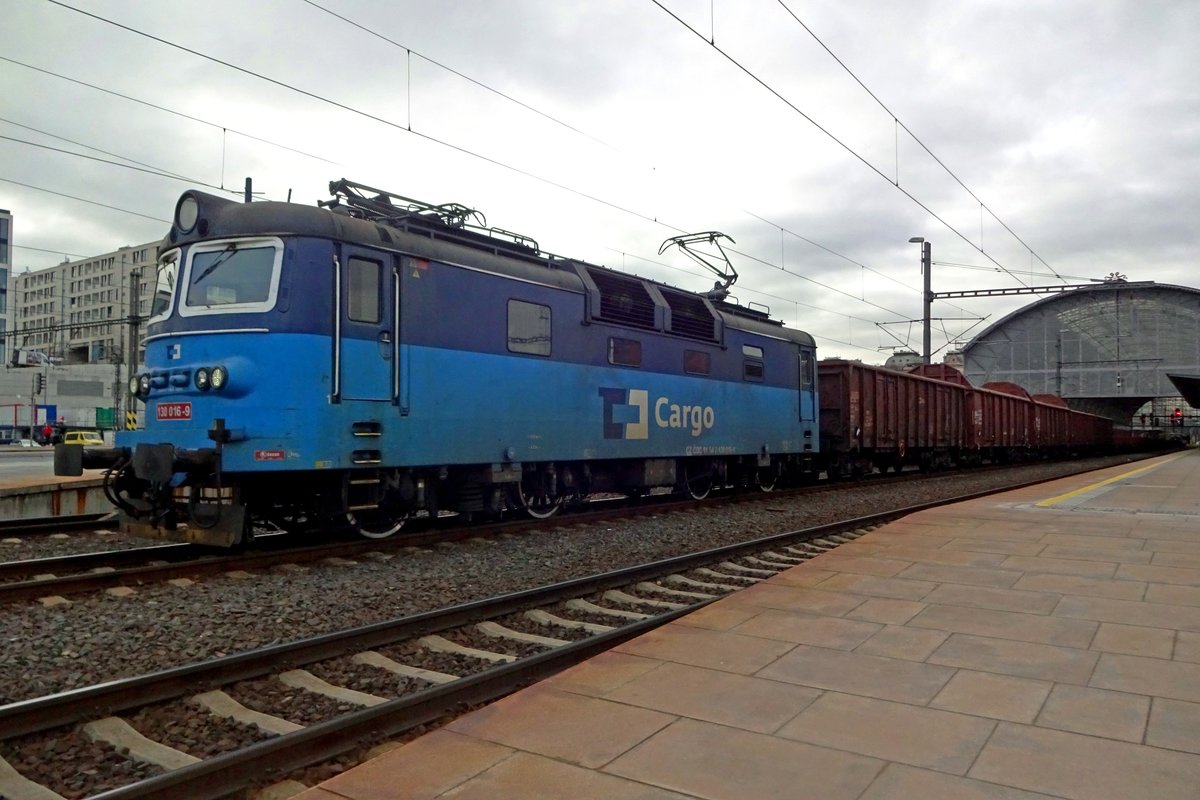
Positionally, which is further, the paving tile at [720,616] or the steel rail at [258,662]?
the paving tile at [720,616]

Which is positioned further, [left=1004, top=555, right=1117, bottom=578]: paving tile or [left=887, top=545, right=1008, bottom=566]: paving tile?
[left=887, top=545, right=1008, bottom=566]: paving tile

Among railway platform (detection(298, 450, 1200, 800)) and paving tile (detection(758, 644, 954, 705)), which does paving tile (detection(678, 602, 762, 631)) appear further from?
paving tile (detection(758, 644, 954, 705))

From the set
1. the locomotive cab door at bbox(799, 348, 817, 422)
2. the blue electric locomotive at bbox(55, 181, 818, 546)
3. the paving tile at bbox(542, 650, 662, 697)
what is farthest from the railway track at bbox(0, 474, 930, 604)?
the locomotive cab door at bbox(799, 348, 817, 422)

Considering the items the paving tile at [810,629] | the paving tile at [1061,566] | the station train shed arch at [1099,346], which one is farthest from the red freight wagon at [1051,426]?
the paving tile at [810,629]

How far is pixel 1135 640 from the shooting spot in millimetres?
5059

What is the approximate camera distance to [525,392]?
10711 mm

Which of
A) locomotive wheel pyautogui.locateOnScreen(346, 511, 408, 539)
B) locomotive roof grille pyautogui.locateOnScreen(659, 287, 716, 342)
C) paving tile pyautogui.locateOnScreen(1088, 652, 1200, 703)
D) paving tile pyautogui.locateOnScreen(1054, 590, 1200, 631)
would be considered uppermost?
locomotive roof grille pyautogui.locateOnScreen(659, 287, 716, 342)

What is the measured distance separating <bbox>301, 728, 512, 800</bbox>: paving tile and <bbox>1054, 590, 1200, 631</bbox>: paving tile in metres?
4.31

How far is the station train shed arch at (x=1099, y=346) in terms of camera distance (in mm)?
60844

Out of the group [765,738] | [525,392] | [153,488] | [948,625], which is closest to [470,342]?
[525,392]

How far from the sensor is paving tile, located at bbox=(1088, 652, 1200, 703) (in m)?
4.14

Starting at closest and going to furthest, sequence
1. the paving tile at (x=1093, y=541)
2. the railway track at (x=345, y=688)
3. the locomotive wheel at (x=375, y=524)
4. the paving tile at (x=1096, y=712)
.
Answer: the railway track at (x=345, y=688) < the paving tile at (x=1096, y=712) < the paving tile at (x=1093, y=541) < the locomotive wheel at (x=375, y=524)

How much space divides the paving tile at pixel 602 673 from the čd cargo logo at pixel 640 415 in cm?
723

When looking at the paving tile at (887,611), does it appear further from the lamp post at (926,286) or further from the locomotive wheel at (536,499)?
the lamp post at (926,286)
